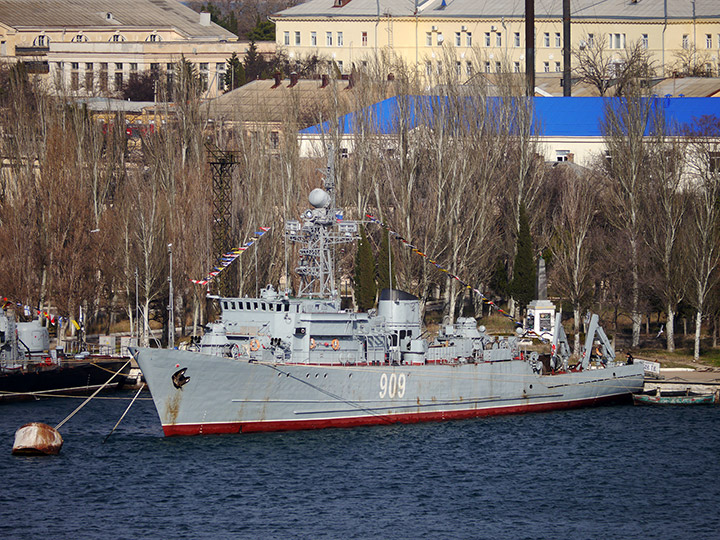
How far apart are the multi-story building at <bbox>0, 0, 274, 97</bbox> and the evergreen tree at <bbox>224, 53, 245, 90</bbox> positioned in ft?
7.74

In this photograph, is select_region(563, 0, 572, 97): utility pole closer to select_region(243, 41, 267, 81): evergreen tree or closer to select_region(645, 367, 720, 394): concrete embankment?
select_region(243, 41, 267, 81): evergreen tree

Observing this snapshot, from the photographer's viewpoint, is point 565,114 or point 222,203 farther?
point 565,114

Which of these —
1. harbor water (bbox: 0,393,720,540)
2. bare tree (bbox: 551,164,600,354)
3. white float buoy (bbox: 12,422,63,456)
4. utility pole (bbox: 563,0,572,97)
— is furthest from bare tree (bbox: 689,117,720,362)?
utility pole (bbox: 563,0,572,97)

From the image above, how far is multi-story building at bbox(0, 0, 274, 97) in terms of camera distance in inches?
5192

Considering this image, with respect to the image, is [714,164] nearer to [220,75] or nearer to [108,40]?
[220,75]

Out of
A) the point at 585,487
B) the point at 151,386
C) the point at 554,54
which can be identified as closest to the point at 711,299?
the point at 585,487

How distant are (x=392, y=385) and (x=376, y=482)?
8869 millimetres

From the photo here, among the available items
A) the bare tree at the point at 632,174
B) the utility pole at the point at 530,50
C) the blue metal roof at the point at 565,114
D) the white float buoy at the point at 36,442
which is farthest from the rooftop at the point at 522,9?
the white float buoy at the point at 36,442

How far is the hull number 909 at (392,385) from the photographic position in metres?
47.0

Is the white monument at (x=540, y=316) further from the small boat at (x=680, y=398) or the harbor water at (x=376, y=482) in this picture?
the harbor water at (x=376, y=482)

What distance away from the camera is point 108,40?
458ft

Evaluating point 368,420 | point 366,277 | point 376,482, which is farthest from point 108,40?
point 376,482

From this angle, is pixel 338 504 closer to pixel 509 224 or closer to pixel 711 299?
pixel 711 299

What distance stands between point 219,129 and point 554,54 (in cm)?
5777
